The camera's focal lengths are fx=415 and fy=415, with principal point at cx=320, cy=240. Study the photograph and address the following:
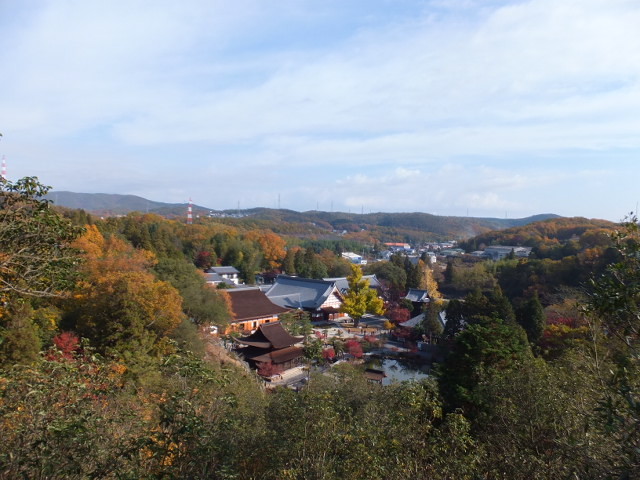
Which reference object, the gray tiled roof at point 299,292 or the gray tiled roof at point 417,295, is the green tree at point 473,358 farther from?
the gray tiled roof at point 299,292

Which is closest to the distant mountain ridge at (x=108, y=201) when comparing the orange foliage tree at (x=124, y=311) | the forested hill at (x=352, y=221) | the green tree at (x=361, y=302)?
the forested hill at (x=352, y=221)

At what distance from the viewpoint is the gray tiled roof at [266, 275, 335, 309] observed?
24328mm

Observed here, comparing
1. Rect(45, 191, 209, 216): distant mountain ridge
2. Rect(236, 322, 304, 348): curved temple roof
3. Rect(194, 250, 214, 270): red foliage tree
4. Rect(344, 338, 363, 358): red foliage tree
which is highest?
Rect(45, 191, 209, 216): distant mountain ridge

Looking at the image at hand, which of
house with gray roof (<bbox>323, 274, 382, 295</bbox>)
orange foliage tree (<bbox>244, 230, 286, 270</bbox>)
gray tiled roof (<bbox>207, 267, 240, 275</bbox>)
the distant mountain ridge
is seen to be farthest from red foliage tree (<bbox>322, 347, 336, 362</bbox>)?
the distant mountain ridge

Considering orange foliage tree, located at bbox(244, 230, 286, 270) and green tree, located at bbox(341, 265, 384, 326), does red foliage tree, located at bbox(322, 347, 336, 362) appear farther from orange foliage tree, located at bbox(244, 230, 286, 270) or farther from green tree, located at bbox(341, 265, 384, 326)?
orange foliage tree, located at bbox(244, 230, 286, 270)

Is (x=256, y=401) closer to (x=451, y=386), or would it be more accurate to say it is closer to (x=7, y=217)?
(x=7, y=217)

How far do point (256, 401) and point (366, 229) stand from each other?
100177mm

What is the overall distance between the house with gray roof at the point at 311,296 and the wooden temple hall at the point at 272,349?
919 centimetres

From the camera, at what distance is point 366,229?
105000 mm

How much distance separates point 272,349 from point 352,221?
104 meters

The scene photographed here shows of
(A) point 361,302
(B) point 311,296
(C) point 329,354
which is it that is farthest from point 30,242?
(B) point 311,296

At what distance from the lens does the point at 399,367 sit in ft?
52.4

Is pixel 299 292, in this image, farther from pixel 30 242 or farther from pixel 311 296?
pixel 30 242

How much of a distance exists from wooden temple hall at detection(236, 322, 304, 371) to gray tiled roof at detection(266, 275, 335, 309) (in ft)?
30.5
